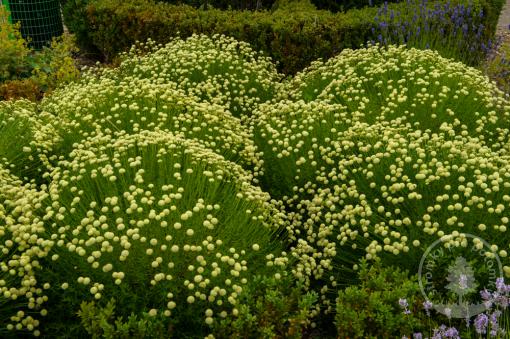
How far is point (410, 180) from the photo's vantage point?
4.64m

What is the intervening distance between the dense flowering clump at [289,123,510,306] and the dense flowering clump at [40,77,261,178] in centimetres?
104

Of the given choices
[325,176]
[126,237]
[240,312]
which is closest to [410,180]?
[325,176]

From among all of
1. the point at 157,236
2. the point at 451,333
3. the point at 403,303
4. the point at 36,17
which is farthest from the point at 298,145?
the point at 36,17

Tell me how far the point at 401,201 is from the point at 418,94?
1883mm

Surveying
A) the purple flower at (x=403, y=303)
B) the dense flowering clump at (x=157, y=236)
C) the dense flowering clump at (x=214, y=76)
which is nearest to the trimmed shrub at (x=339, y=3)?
the dense flowering clump at (x=214, y=76)

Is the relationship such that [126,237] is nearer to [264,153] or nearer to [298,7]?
[264,153]

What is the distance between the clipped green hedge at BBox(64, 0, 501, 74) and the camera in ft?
31.0

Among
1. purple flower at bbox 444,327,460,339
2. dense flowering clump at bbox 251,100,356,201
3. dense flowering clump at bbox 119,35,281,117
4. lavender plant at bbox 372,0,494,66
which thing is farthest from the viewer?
lavender plant at bbox 372,0,494,66

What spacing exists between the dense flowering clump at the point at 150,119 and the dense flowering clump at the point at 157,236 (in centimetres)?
99

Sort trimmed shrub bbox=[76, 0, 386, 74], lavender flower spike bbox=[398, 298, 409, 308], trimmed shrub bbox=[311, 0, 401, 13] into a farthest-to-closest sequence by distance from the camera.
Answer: trimmed shrub bbox=[311, 0, 401, 13], trimmed shrub bbox=[76, 0, 386, 74], lavender flower spike bbox=[398, 298, 409, 308]

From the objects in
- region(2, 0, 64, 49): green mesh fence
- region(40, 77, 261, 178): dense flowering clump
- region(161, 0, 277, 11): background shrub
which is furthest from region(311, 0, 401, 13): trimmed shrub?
region(40, 77, 261, 178): dense flowering clump

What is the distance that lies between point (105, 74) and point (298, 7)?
4.35 m

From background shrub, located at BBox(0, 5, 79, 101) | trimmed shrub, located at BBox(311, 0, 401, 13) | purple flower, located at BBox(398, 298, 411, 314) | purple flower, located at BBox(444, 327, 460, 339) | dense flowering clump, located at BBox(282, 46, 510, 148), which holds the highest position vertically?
dense flowering clump, located at BBox(282, 46, 510, 148)

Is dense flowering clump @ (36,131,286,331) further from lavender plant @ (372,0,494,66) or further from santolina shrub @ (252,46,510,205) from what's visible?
lavender plant @ (372,0,494,66)
